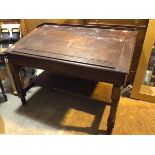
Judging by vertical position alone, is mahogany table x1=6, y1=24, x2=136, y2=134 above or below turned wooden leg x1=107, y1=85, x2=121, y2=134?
above

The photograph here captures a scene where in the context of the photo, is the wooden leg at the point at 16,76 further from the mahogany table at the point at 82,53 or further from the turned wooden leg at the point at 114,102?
the turned wooden leg at the point at 114,102

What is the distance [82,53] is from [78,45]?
0.14 metres

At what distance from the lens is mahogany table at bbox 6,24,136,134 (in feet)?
3.81

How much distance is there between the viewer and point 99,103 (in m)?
1.82

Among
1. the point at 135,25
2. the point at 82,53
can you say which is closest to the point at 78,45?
the point at 82,53

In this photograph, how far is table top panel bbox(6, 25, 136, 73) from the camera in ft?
4.05

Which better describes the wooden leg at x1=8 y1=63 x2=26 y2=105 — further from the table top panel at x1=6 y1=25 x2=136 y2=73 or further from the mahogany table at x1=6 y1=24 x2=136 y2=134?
the table top panel at x1=6 y1=25 x2=136 y2=73

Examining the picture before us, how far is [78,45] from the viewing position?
1.40 metres

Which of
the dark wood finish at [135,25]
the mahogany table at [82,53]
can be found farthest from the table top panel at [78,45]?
the dark wood finish at [135,25]

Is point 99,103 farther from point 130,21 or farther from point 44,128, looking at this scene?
point 130,21

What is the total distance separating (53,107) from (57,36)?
0.72m

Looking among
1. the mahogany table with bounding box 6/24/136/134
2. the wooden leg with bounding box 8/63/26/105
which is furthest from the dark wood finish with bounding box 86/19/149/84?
the wooden leg with bounding box 8/63/26/105

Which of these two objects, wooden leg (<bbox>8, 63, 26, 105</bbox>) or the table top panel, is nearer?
the table top panel
